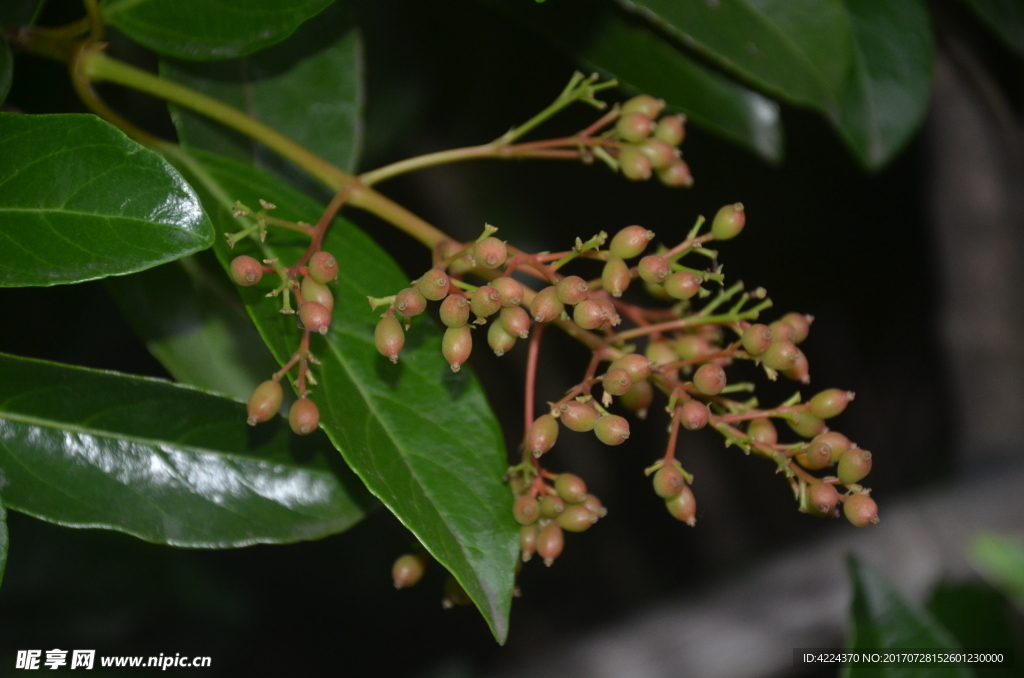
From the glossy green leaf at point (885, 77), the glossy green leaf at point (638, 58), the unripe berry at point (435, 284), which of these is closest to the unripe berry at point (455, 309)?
the unripe berry at point (435, 284)

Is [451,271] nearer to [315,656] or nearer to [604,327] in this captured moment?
[604,327]

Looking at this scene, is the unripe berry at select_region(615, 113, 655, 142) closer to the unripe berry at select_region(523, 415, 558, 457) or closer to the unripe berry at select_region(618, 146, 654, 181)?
the unripe berry at select_region(618, 146, 654, 181)

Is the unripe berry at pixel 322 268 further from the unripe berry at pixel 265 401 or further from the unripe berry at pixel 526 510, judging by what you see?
the unripe berry at pixel 526 510

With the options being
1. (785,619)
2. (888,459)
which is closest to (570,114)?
(785,619)

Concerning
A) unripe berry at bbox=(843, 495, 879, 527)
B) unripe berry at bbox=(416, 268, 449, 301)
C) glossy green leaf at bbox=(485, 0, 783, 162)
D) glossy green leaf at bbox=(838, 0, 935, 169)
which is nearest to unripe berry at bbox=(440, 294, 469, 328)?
unripe berry at bbox=(416, 268, 449, 301)

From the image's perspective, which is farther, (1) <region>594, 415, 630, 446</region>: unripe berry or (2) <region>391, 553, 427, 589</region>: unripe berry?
(2) <region>391, 553, 427, 589</region>: unripe berry

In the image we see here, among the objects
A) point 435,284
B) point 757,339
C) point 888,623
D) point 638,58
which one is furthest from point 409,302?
point 888,623
